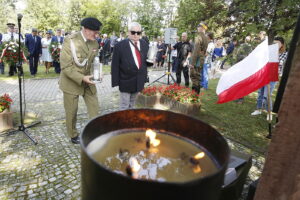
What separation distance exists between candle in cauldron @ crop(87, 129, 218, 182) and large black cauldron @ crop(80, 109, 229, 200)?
5 cm

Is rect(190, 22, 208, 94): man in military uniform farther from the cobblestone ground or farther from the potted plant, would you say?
the potted plant

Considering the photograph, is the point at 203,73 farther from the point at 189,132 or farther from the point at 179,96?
the point at 189,132

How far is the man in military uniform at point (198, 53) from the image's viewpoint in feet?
23.9

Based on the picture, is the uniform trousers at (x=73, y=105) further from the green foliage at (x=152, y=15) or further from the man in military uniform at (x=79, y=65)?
the green foliage at (x=152, y=15)

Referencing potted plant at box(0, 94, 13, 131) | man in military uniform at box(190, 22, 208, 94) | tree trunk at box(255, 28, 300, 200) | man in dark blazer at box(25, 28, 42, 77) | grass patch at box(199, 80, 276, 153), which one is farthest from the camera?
man in dark blazer at box(25, 28, 42, 77)

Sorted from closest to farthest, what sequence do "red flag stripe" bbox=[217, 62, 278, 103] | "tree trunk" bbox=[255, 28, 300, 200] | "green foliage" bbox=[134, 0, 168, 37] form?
1. "tree trunk" bbox=[255, 28, 300, 200]
2. "red flag stripe" bbox=[217, 62, 278, 103]
3. "green foliage" bbox=[134, 0, 168, 37]

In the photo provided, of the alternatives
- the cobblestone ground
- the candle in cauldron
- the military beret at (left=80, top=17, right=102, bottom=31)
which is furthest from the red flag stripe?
the military beret at (left=80, top=17, right=102, bottom=31)

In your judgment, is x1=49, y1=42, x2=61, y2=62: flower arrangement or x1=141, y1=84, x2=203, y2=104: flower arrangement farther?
x1=49, y1=42, x2=61, y2=62: flower arrangement

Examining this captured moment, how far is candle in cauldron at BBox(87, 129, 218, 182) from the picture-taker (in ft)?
3.73

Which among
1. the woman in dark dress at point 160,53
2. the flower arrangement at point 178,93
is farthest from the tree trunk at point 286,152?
the woman in dark dress at point 160,53

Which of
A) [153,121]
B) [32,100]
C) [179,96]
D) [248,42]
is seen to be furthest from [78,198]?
[248,42]

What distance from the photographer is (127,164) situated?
119 centimetres

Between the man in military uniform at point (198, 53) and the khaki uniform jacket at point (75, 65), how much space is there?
14.0 feet

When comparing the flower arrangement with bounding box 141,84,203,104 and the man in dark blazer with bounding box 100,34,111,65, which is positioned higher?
the man in dark blazer with bounding box 100,34,111,65
